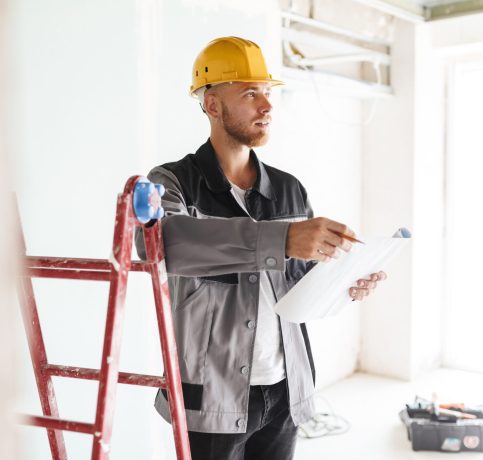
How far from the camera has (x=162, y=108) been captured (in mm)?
2363

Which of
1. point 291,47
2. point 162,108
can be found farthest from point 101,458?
point 291,47

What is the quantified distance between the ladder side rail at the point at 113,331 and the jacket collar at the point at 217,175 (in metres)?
0.45

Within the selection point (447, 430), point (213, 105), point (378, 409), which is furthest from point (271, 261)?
point (378, 409)

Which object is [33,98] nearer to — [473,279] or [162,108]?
[162,108]

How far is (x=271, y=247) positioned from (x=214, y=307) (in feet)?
1.11

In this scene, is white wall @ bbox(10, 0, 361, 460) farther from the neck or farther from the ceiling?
the ceiling

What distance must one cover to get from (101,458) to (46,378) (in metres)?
0.37

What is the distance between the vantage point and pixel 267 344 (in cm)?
153

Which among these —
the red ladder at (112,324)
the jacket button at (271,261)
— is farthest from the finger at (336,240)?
the red ladder at (112,324)

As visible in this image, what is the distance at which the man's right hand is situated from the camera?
1.17m

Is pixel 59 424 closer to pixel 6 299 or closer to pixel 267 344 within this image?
pixel 267 344

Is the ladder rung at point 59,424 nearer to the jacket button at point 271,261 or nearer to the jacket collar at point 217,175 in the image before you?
the jacket button at point 271,261

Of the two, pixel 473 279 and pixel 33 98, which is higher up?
pixel 33 98

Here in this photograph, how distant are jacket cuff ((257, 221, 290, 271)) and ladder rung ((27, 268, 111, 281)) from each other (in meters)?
0.30
